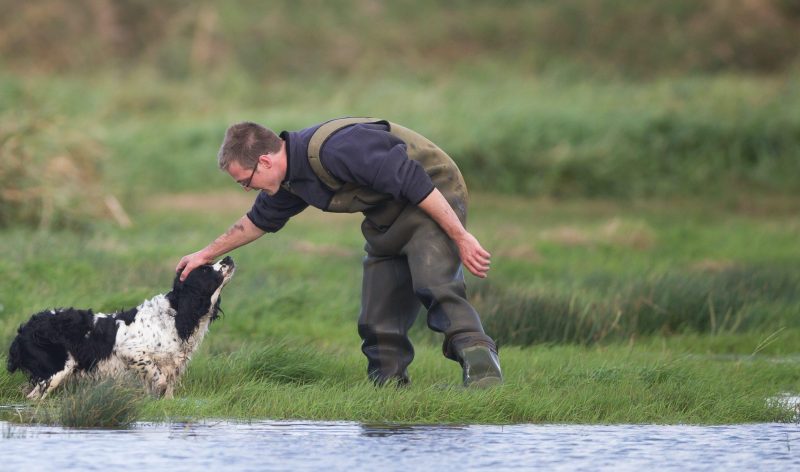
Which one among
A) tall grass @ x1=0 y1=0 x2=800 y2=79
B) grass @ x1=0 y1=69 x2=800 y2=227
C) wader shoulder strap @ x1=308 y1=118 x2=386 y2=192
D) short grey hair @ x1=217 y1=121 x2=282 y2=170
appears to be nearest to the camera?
short grey hair @ x1=217 y1=121 x2=282 y2=170

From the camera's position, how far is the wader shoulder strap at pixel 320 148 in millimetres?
7723

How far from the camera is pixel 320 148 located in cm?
771

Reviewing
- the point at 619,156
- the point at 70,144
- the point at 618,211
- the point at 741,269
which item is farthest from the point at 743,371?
the point at 619,156

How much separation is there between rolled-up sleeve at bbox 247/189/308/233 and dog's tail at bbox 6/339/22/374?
4.61ft

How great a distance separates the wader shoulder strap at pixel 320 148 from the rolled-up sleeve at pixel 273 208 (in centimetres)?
34

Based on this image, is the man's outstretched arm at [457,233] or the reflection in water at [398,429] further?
the man's outstretched arm at [457,233]

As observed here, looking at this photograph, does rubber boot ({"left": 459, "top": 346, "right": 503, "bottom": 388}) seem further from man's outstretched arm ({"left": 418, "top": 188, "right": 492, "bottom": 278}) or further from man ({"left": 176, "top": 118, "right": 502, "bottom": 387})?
man's outstretched arm ({"left": 418, "top": 188, "right": 492, "bottom": 278})

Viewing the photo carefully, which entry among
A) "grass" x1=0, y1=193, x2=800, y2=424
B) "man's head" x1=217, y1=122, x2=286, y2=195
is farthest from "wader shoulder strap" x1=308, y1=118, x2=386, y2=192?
"grass" x1=0, y1=193, x2=800, y2=424

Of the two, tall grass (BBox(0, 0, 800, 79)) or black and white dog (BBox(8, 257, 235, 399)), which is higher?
tall grass (BBox(0, 0, 800, 79))

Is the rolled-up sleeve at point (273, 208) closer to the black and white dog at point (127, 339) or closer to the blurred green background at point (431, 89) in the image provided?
the black and white dog at point (127, 339)

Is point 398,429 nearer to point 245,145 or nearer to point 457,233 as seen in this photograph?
point 457,233

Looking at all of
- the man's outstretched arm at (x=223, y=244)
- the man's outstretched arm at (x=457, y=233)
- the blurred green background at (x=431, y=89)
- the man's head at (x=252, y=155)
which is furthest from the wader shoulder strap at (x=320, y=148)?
the blurred green background at (x=431, y=89)

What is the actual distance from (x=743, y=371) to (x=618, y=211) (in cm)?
1117

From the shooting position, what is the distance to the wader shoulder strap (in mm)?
7723
